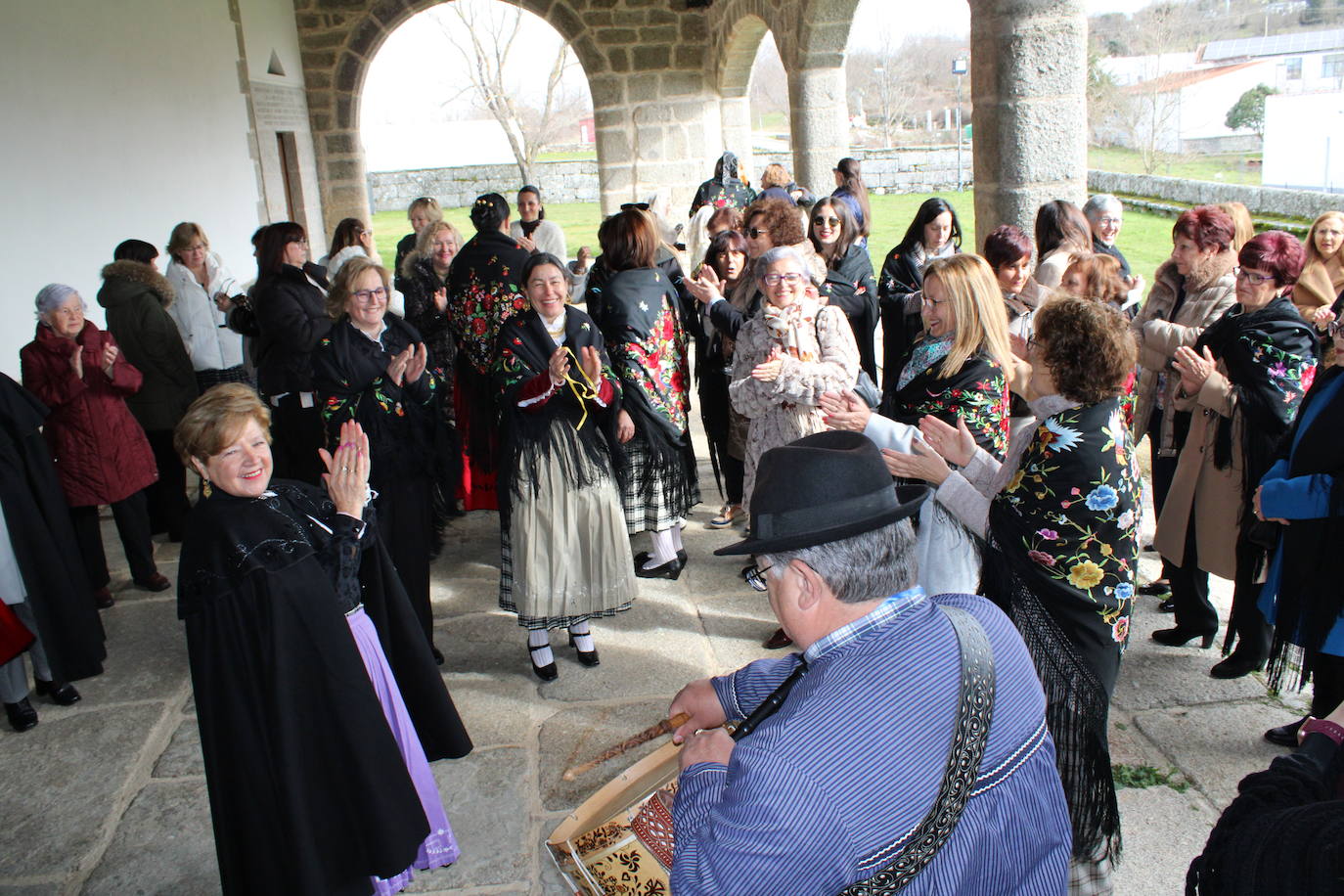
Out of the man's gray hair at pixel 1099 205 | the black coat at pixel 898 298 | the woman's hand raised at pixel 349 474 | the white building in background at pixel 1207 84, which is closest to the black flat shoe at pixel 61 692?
the woman's hand raised at pixel 349 474

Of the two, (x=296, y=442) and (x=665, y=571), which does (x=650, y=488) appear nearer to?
(x=665, y=571)

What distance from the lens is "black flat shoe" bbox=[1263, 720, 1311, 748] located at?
3215 mm

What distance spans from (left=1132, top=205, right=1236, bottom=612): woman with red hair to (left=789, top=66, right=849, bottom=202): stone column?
5.52 meters

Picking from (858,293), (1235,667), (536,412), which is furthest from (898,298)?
(1235,667)

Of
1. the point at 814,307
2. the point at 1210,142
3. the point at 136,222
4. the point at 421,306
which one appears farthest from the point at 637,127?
the point at 1210,142

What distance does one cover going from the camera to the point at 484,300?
4.32 metres

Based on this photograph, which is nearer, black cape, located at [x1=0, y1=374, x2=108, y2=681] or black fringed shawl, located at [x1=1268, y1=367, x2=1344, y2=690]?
black fringed shawl, located at [x1=1268, y1=367, x2=1344, y2=690]

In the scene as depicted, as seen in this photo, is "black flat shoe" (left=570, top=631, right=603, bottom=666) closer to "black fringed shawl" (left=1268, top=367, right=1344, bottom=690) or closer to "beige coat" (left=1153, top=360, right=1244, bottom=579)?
"beige coat" (left=1153, top=360, right=1244, bottom=579)

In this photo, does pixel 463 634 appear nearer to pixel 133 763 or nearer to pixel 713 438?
pixel 133 763

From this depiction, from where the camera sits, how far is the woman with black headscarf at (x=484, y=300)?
4305 millimetres

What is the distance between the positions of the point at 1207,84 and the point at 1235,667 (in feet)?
135

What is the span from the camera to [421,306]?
18.3 ft

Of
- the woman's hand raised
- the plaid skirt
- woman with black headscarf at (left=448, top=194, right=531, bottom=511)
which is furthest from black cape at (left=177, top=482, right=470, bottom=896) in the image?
the plaid skirt

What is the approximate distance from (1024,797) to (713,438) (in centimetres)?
409
